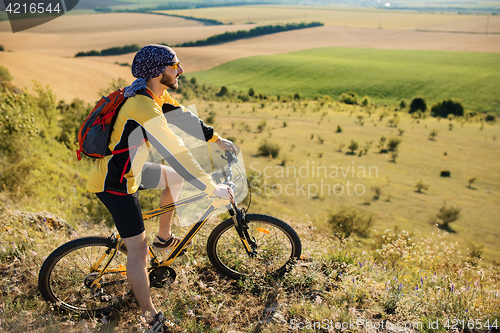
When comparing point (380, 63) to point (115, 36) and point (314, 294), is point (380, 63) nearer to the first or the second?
point (115, 36)

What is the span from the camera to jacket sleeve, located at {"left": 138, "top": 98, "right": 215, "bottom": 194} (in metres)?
2.45

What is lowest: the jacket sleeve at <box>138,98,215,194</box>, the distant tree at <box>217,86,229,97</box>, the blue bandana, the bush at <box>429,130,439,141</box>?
the bush at <box>429,130,439,141</box>

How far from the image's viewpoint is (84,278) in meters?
3.26

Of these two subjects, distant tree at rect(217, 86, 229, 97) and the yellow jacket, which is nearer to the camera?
the yellow jacket

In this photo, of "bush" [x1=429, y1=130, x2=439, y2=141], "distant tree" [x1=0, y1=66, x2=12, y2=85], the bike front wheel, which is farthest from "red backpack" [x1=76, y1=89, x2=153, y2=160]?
"distant tree" [x1=0, y1=66, x2=12, y2=85]

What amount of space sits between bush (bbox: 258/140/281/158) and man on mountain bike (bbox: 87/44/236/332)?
26228 millimetres

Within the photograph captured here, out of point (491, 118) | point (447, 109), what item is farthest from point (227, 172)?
point (447, 109)

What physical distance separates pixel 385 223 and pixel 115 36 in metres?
82.3

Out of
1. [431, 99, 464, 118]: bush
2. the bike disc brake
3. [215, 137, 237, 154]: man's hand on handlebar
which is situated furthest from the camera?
[431, 99, 464, 118]: bush

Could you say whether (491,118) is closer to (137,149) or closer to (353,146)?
(353,146)

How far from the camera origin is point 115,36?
81.9 metres
